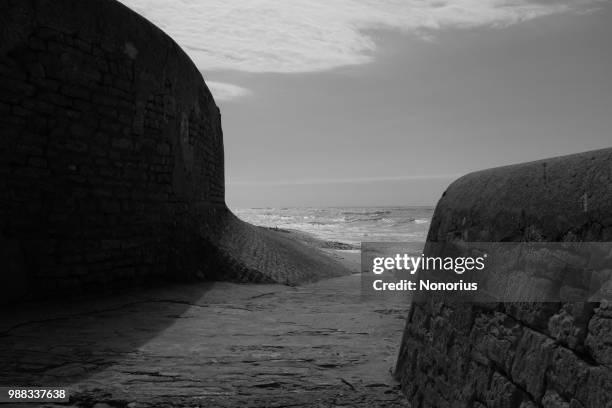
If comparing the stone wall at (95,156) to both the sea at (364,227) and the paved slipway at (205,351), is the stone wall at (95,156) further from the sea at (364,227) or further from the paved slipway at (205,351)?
the sea at (364,227)

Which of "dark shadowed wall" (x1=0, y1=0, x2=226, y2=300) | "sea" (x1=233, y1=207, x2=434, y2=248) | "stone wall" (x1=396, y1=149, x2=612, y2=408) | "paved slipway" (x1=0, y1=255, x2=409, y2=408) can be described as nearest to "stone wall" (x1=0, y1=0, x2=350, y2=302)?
"dark shadowed wall" (x1=0, y1=0, x2=226, y2=300)

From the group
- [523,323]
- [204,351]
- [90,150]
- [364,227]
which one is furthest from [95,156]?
[364,227]

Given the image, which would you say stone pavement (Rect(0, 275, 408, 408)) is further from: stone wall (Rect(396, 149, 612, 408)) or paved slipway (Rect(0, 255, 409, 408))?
stone wall (Rect(396, 149, 612, 408))

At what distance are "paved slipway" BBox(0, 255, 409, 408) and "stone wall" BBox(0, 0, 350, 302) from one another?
0.58 metres

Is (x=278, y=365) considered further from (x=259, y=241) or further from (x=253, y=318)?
(x=259, y=241)

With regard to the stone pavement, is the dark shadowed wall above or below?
above

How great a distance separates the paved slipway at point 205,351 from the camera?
2844 millimetres

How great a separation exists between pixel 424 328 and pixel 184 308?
132 inches

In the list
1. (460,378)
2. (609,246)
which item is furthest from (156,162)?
(609,246)

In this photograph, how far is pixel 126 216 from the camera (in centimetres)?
614

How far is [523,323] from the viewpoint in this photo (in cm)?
184

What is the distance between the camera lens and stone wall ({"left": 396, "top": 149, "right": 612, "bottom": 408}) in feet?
4.92

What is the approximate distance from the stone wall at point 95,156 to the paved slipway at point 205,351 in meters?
0.58

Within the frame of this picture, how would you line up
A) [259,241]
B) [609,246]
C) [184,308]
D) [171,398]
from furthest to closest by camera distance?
1. [259,241]
2. [184,308]
3. [171,398]
4. [609,246]
